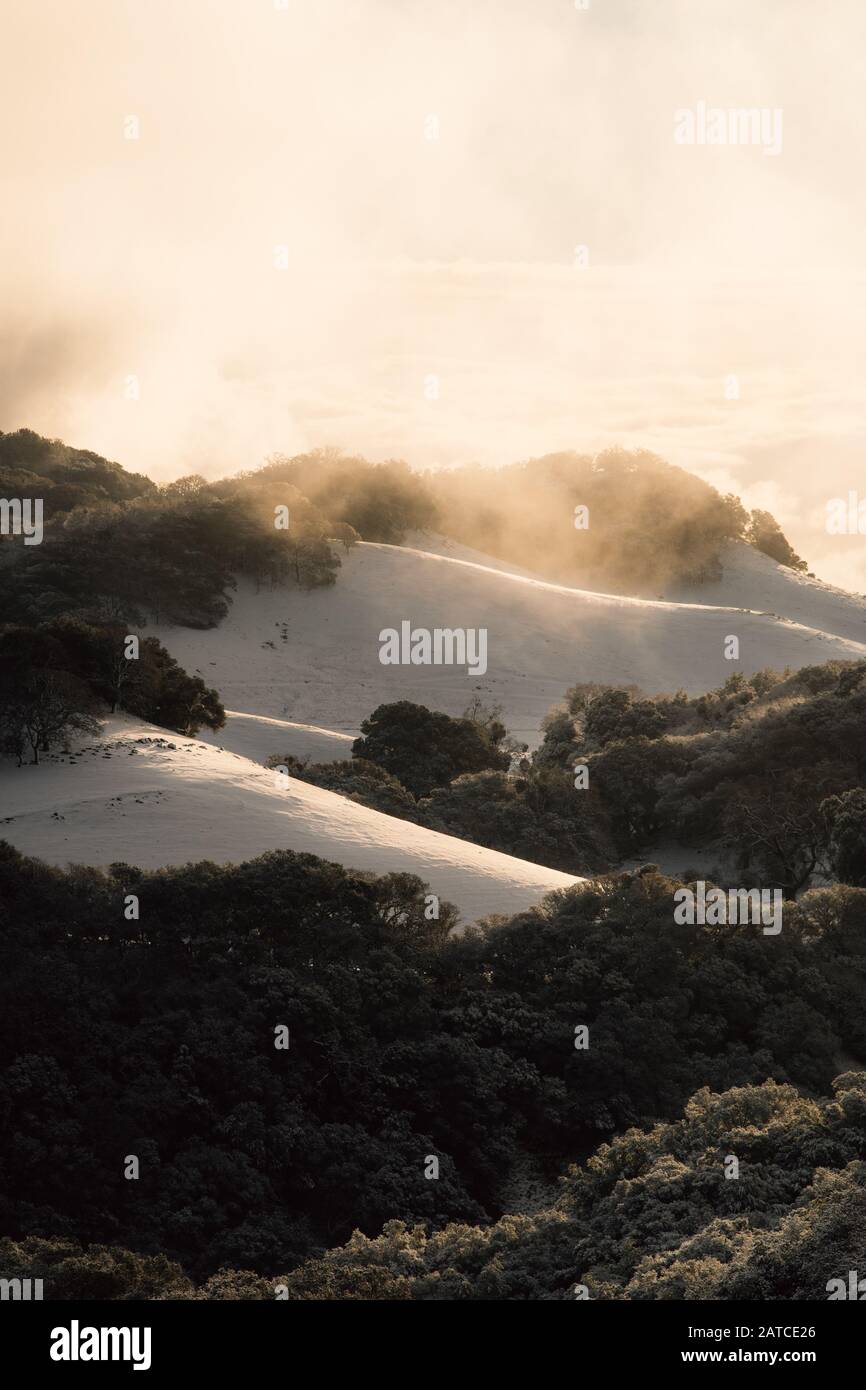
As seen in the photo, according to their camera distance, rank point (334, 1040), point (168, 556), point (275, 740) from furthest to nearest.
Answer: point (168, 556) → point (275, 740) → point (334, 1040)

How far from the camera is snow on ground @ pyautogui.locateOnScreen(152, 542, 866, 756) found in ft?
229

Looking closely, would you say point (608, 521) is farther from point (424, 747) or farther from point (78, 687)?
point (78, 687)

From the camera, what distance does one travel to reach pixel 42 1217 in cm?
1992

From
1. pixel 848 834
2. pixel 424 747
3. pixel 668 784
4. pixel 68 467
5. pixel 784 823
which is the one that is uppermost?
pixel 68 467

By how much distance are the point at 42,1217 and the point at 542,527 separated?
93.4 meters

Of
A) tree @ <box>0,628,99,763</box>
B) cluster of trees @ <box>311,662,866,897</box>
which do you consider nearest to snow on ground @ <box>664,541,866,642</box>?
cluster of trees @ <box>311,662,866,897</box>

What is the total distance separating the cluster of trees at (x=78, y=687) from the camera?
3547 cm

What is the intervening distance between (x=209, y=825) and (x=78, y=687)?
7639 mm

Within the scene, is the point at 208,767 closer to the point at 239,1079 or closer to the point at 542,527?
the point at 239,1079

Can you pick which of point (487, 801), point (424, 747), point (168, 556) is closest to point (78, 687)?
point (487, 801)

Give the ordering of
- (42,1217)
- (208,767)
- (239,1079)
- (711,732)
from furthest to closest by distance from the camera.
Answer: (711,732), (208,767), (239,1079), (42,1217)

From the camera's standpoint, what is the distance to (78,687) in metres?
36.9
